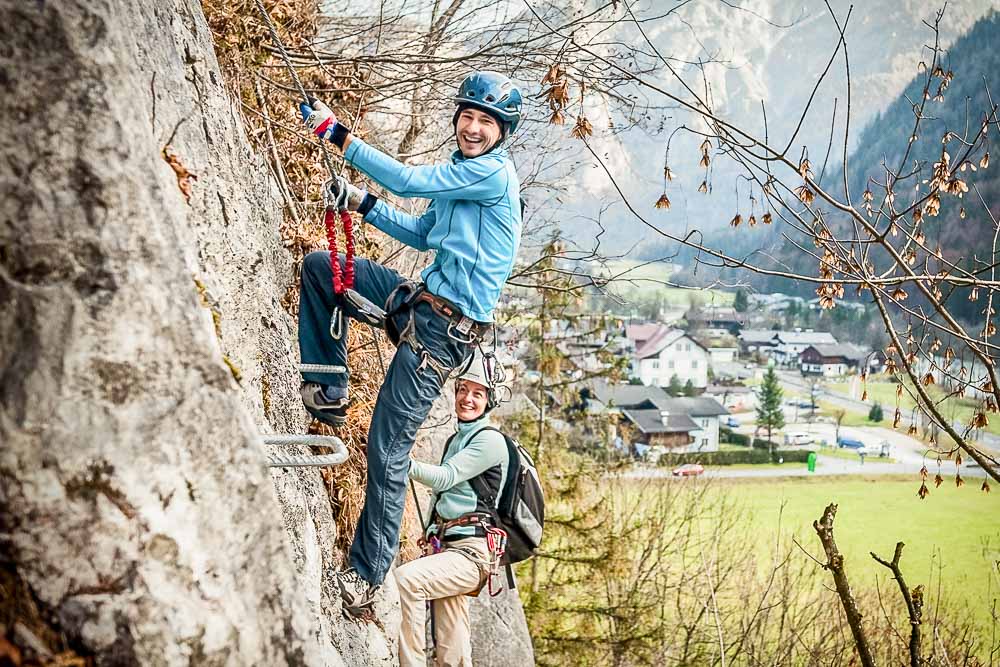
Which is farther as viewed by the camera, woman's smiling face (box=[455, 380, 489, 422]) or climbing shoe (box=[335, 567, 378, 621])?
woman's smiling face (box=[455, 380, 489, 422])

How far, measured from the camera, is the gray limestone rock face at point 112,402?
1.78 meters

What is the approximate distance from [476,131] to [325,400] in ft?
5.51

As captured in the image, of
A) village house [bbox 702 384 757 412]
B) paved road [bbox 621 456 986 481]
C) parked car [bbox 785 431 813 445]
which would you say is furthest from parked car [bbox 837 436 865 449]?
village house [bbox 702 384 757 412]

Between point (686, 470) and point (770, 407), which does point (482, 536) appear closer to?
point (686, 470)

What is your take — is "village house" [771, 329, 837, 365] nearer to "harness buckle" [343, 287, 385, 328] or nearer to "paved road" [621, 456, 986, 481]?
"paved road" [621, 456, 986, 481]

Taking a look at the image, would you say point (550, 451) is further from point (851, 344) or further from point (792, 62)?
point (792, 62)

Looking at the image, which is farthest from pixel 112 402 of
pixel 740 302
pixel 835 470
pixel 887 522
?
pixel 835 470

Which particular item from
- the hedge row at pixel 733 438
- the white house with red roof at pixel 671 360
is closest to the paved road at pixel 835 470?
the hedge row at pixel 733 438

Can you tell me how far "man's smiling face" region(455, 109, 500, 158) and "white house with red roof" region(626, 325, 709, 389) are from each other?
2049 inches

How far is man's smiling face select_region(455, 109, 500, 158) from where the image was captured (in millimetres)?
4074

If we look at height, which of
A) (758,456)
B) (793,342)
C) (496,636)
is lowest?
(758,456)

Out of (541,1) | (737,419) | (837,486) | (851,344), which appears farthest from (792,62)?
(541,1)

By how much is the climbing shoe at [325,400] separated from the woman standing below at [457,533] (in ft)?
1.74

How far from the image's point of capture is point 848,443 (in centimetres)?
5847
